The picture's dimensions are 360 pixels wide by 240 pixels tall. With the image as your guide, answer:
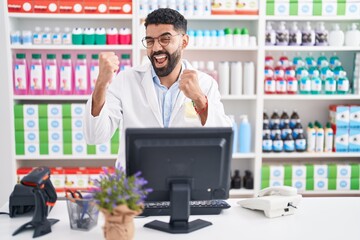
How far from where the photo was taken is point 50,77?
12.6 ft

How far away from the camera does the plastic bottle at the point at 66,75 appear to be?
3828 mm

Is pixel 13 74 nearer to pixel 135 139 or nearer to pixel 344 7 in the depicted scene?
pixel 135 139

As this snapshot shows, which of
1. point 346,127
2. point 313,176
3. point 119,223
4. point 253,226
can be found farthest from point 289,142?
point 119,223

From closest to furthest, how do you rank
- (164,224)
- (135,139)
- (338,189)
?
1. (135,139)
2. (164,224)
3. (338,189)

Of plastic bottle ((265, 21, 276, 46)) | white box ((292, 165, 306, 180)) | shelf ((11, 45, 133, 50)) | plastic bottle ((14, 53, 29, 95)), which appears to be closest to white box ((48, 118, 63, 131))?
plastic bottle ((14, 53, 29, 95))

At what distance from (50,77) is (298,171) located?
7.09 ft

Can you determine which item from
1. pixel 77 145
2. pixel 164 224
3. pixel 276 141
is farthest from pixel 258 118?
pixel 164 224

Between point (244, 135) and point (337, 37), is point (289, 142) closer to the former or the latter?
point (244, 135)

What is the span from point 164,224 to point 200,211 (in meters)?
0.22

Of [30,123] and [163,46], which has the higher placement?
[163,46]

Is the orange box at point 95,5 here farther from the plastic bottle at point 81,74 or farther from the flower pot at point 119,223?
the flower pot at point 119,223

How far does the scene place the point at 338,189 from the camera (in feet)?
13.6

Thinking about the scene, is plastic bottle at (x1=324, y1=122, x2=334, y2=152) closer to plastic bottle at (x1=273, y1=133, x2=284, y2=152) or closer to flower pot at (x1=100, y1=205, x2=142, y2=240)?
plastic bottle at (x1=273, y1=133, x2=284, y2=152)

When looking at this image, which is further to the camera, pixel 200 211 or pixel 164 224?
pixel 200 211
